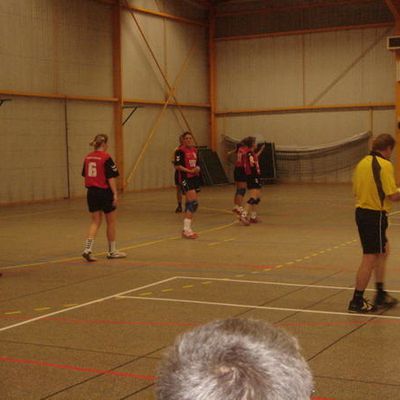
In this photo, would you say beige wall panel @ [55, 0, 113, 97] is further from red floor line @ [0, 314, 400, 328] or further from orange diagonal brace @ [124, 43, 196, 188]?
red floor line @ [0, 314, 400, 328]

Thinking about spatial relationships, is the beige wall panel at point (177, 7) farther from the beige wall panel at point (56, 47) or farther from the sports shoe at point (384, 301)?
the sports shoe at point (384, 301)

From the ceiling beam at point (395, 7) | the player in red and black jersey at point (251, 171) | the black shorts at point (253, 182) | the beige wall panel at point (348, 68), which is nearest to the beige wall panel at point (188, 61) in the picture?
the beige wall panel at point (348, 68)

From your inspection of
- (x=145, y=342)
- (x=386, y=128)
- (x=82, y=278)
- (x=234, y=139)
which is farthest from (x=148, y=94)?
(x=145, y=342)

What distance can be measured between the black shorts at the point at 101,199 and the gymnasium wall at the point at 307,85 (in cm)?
2111

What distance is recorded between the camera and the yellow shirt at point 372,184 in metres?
7.89

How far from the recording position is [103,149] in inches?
472

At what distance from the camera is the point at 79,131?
26.3 meters

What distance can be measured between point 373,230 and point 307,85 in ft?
82.4

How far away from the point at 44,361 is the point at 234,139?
2808cm

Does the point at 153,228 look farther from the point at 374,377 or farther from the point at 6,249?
the point at 374,377

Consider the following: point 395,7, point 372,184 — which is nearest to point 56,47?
point 395,7

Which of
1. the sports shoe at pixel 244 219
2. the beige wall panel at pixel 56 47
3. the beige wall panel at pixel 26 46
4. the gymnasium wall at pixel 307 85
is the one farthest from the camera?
the gymnasium wall at pixel 307 85

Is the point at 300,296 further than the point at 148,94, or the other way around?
the point at 148,94

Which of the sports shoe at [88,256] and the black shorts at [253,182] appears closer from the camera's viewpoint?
the sports shoe at [88,256]
